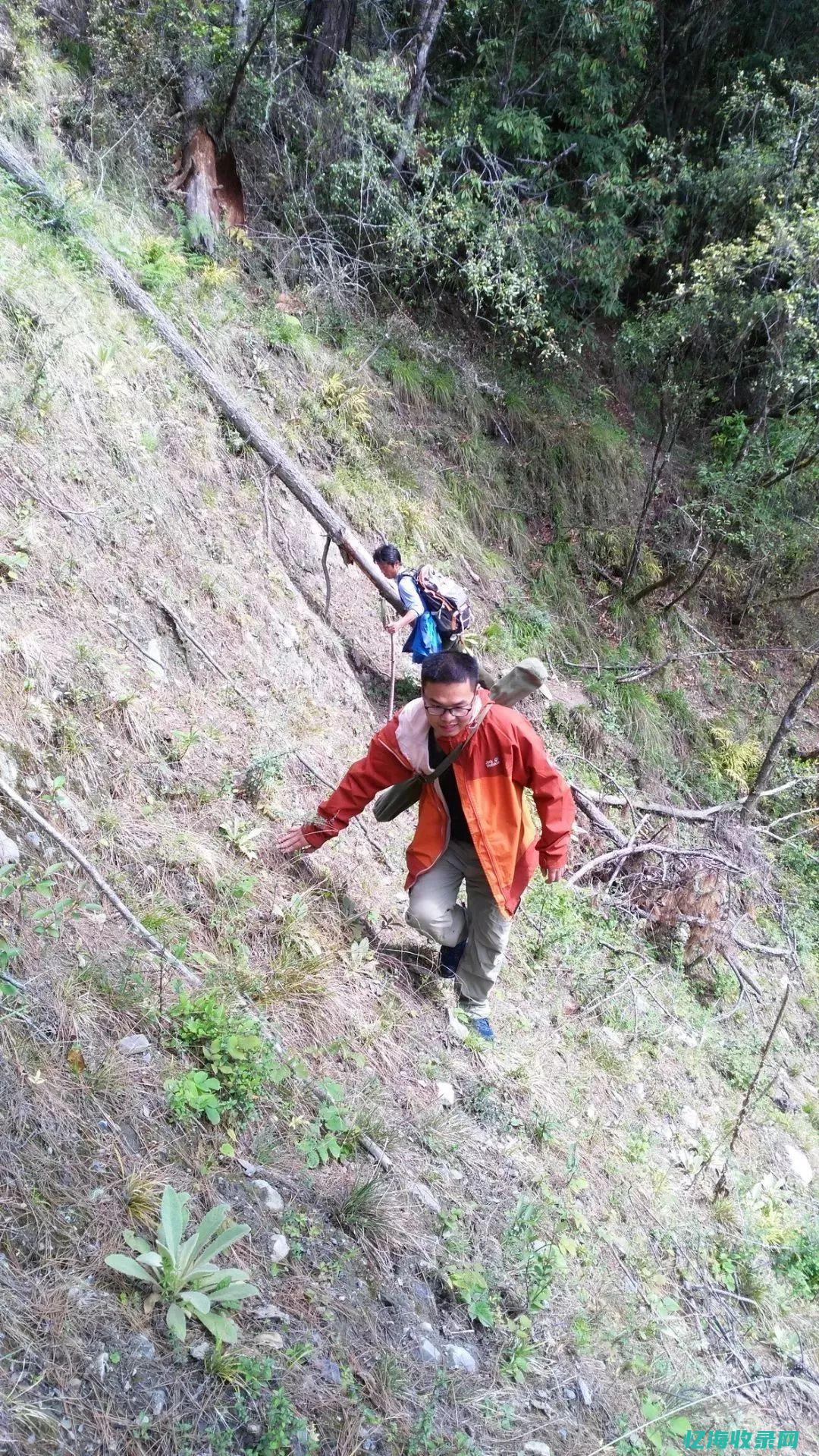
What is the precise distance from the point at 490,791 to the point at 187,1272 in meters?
2.12

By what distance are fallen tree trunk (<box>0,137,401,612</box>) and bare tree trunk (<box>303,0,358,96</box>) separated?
4595 mm

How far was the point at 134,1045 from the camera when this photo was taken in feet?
9.21

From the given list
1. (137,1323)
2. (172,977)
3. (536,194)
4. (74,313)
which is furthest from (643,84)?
(137,1323)

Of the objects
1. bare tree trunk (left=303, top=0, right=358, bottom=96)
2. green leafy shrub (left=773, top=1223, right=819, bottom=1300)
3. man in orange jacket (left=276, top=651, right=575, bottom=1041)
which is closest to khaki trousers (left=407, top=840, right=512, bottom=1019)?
man in orange jacket (left=276, top=651, right=575, bottom=1041)

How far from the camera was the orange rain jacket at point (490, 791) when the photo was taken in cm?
370

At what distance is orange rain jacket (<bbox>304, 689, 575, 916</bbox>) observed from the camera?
3695 millimetres

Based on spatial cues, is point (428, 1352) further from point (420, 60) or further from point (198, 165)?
point (420, 60)

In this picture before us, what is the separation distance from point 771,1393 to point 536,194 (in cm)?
1112

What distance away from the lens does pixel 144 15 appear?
8195 millimetres

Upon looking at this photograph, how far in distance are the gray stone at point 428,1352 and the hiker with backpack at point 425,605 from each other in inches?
179

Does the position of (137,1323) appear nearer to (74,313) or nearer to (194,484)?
(194,484)

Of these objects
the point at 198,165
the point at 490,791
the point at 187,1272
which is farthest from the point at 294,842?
the point at 198,165

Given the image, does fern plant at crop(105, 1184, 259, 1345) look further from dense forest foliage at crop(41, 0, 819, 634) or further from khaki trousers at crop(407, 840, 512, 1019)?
dense forest foliage at crop(41, 0, 819, 634)

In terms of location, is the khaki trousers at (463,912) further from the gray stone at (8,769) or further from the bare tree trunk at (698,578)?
the bare tree trunk at (698,578)
